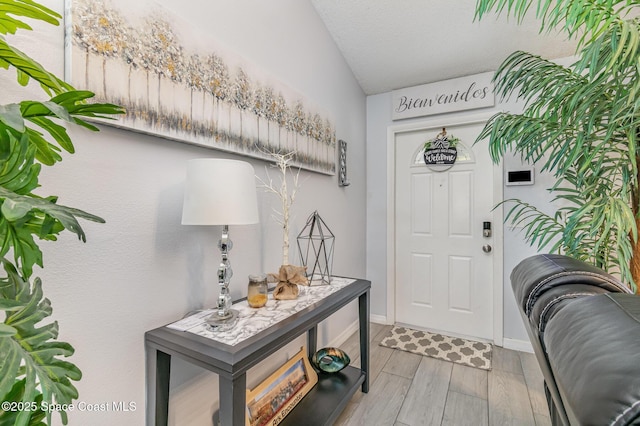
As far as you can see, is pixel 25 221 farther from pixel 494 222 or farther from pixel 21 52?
pixel 494 222

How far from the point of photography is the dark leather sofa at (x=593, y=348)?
329 millimetres

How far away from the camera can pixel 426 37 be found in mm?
2213

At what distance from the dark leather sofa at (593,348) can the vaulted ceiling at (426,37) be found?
1.93m

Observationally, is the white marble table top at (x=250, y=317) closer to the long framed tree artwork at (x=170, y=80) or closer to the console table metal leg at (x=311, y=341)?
the console table metal leg at (x=311, y=341)

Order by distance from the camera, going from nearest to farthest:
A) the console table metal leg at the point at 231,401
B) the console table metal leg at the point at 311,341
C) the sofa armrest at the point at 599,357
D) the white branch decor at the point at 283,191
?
the sofa armrest at the point at 599,357 → the console table metal leg at the point at 231,401 → the white branch decor at the point at 283,191 → the console table metal leg at the point at 311,341

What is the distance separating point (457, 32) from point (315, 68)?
1112 mm

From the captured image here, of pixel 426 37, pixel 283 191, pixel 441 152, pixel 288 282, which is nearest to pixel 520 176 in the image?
pixel 441 152

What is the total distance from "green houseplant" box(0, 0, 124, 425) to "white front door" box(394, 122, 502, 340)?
2691 mm

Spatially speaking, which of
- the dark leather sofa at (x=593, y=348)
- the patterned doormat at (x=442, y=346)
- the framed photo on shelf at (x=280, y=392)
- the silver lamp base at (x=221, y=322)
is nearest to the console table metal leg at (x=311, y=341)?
the framed photo on shelf at (x=280, y=392)

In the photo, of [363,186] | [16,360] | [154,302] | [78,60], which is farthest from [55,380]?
[363,186]

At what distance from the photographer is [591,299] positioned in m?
0.54

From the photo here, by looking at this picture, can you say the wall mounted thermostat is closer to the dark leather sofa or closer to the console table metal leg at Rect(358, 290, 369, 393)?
the console table metal leg at Rect(358, 290, 369, 393)

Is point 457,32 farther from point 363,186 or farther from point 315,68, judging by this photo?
point 363,186

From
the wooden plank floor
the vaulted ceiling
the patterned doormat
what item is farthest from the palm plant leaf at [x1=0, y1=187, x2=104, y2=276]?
the patterned doormat
